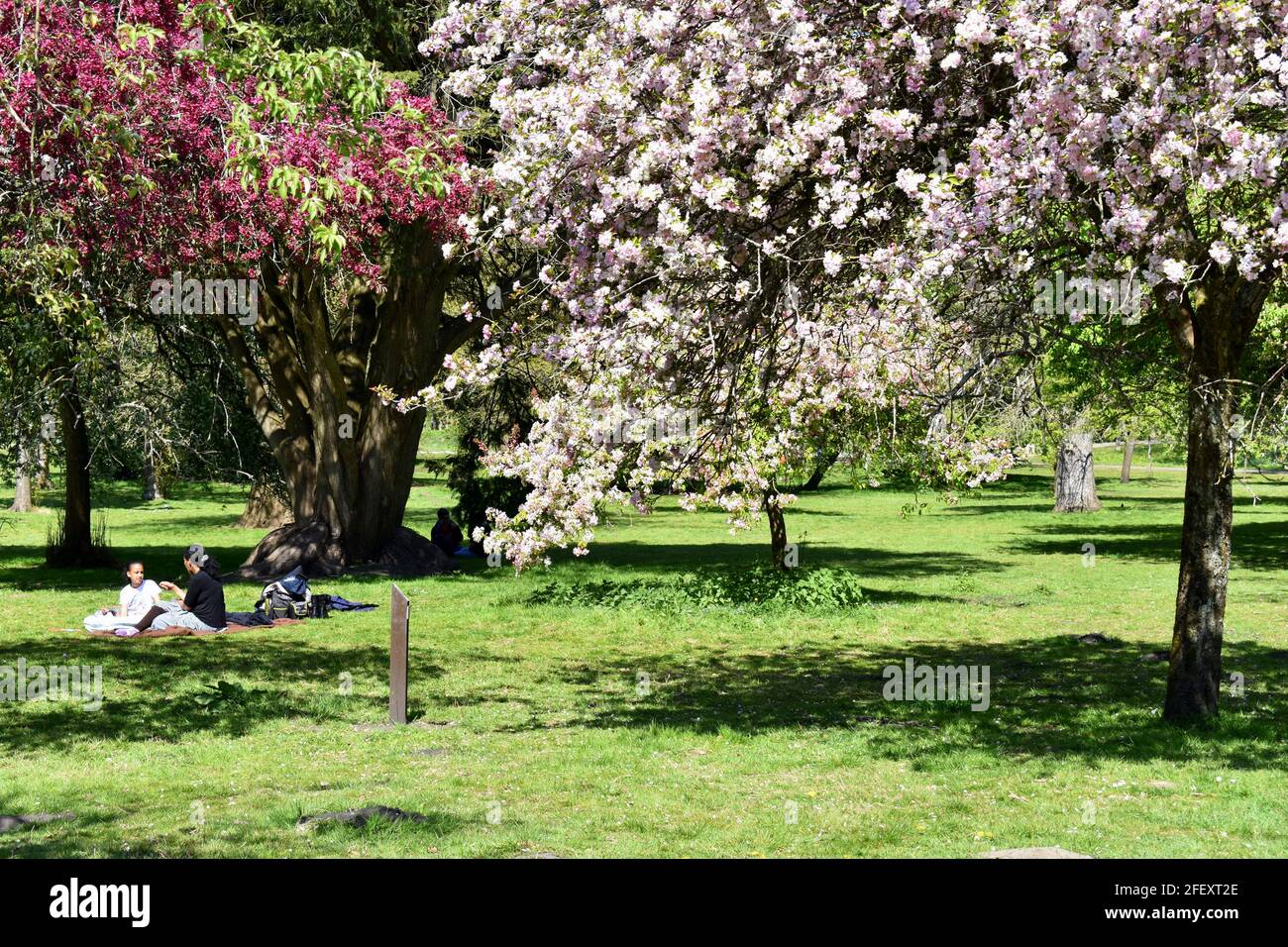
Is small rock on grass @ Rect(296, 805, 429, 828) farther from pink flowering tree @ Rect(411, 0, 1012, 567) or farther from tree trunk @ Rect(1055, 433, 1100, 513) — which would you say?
tree trunk @ Rect(1055, 433, 1100, 513)

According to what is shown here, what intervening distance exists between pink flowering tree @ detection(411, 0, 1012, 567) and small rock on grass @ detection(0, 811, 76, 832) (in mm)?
4209

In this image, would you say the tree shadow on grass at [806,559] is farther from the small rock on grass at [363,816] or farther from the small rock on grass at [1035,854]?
the small rock on grass at [1035,854]

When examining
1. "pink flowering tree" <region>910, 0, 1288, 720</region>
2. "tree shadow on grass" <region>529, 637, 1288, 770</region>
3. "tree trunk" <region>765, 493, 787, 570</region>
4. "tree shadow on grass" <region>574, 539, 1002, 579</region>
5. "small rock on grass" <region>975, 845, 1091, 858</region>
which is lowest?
"tree shadow on grass" <region>574, 539, 1002, 579</region>

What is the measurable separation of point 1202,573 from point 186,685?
9680mm

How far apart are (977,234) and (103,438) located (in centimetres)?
Answer: 1643

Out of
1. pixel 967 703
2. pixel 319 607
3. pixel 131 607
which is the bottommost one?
pixel 967 703

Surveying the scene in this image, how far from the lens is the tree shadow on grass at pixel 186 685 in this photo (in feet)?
39.9

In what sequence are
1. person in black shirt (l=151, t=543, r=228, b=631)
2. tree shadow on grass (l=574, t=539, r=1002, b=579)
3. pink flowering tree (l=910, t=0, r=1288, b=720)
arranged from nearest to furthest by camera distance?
pink flowering tree (l=910, t=0, r=1288, b=720)
person in black shirt (l=151, t=543, r=228, b=631)
tree shadow on grass (l=574, t=539, r=1002, b=579)

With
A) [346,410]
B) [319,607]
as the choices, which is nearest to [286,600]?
[319,607]

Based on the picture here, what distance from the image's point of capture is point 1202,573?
11766mm

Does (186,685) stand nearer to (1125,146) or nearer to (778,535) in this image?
(1125,146)

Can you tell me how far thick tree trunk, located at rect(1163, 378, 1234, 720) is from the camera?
11.6 metres

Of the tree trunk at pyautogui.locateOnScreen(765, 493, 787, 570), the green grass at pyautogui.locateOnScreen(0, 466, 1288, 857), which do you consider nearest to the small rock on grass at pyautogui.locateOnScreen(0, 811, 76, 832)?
the green grass at pyautogui.locateOnScreen(0, 466, 1288, 857)
